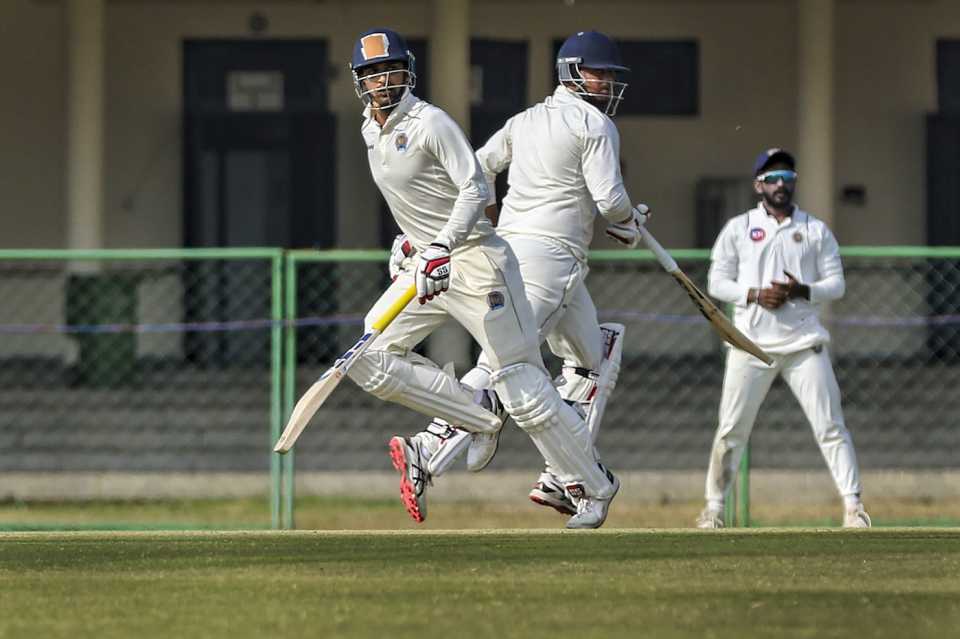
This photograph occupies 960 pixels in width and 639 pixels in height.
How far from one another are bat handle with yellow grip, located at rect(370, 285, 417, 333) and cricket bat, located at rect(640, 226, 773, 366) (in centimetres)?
118

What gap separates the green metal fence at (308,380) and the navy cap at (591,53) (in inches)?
157

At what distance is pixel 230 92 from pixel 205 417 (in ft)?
14.8

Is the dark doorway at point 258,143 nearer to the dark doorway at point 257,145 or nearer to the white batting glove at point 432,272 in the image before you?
the dark doorway at point 257,145

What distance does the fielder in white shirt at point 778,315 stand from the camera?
9.88 metres

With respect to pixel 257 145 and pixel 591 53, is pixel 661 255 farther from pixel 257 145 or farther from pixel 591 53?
pixel 257 145

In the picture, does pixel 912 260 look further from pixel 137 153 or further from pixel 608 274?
pixel 137 153

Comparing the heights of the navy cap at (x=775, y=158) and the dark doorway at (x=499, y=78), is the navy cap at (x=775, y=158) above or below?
below

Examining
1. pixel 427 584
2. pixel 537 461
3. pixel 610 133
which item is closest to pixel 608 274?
pixel 537 461

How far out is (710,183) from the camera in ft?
57.3

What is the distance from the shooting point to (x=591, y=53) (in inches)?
346

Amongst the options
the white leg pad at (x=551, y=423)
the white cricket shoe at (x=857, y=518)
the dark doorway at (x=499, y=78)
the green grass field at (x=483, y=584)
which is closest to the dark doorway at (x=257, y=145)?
the dark doorway at (x=499, y=78)

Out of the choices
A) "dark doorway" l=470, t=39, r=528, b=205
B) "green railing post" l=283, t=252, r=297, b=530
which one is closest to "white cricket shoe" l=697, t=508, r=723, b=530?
"green railing post" l=283, t=252, r=297, b=530

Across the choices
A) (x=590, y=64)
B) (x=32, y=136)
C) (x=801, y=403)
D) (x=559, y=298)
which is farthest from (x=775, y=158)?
(x=32, y=136)

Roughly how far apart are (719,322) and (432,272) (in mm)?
1951
